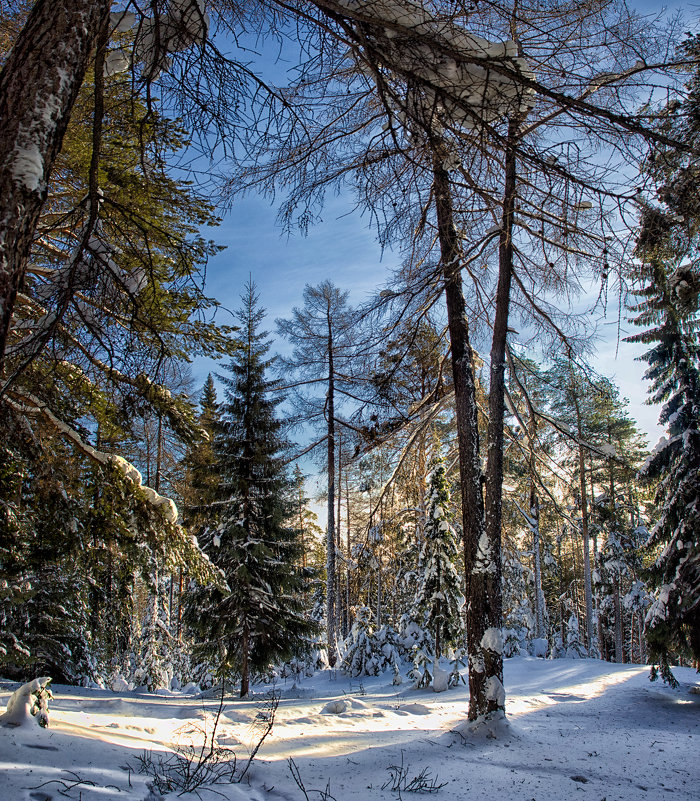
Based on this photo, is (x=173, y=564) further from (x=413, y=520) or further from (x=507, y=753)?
(x=413, y=520)

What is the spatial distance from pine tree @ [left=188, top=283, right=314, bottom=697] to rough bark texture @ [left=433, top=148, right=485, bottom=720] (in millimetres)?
6099

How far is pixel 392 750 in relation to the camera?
5504mm

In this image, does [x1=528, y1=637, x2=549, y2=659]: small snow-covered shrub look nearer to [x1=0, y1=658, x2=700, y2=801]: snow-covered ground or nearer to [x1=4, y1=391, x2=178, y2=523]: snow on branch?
[x1=0, y1=658, x2=700, y2=801]: snow-covered ground

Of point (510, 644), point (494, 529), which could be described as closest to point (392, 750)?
point (494, 529)

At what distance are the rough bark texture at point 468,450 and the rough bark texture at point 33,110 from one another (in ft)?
12.8

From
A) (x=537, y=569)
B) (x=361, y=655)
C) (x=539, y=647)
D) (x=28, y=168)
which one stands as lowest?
(x=539, y=647)

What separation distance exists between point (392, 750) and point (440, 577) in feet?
28.1

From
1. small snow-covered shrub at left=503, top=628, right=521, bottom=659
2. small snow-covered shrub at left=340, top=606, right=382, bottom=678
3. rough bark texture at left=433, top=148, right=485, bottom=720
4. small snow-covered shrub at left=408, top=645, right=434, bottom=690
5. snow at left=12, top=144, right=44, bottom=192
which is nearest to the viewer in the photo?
snow at left=12, top=144, right=44, bottom=192

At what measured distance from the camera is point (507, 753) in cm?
522

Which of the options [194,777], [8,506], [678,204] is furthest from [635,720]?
→ [8,506]

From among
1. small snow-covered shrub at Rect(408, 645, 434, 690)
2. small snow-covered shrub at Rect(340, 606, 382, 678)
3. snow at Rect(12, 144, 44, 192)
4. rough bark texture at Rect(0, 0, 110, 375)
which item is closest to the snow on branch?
rough bark texture at Rect(0, 0, 110, 375)

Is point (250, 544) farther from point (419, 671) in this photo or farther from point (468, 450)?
point (468, 450)

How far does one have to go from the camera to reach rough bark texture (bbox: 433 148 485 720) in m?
6.16

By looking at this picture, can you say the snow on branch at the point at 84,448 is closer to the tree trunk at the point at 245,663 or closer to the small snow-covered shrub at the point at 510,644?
the tree trunk at the point at 245,663
